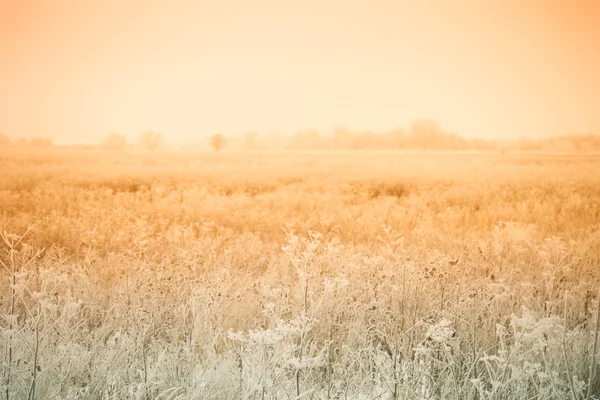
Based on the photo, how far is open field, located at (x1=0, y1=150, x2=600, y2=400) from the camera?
8.10 feet

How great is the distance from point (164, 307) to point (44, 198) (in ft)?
18.7

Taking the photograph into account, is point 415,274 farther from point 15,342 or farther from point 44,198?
point 44,198

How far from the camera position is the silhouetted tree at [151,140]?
14.5 meters

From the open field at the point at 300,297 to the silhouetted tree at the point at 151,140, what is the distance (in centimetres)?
407

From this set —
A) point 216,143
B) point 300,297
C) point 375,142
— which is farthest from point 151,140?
point 300,297

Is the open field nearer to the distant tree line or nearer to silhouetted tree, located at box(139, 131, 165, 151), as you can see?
the distant tree line

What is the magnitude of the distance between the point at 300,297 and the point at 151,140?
→ 1354 centimetres

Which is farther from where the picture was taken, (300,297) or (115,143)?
(115,143)

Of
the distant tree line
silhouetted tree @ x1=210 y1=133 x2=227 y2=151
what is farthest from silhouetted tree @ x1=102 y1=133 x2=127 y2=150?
silhouetted tree @ x1=210 y1=133 x2=227 y2=151

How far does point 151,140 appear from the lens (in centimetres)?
1599

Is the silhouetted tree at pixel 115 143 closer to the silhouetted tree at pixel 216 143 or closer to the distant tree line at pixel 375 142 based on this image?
the distant tree line at pixel 375 142

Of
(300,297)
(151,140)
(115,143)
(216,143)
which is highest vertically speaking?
(216,143)

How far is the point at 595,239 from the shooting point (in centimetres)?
584

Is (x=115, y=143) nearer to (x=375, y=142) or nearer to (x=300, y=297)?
(x=375, y=142)
